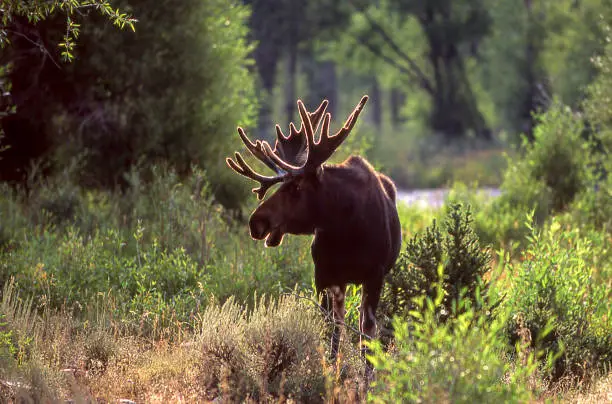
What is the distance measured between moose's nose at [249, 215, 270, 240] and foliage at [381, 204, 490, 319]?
200 cm

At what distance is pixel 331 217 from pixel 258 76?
810 inches

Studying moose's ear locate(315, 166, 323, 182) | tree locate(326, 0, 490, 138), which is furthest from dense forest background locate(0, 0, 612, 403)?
tree locate(326, 0, 490, 138)

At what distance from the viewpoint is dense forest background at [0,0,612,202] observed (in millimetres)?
13641

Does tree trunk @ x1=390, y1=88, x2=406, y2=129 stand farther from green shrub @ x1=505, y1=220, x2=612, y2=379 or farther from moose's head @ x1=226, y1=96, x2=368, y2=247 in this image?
moose's head @ x1=226, y1=96, x2=368, y2=247

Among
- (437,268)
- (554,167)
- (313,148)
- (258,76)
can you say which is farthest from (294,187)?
(258,76)

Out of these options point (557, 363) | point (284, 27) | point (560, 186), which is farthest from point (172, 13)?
point (284, 27)

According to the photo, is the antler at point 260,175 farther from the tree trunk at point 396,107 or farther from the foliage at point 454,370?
the tree trunk at point 396,107

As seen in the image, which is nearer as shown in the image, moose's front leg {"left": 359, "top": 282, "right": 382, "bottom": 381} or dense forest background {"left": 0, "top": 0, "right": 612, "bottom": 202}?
moose's front leg {"left": 359, "top": 282, "right": 382, "bottom": 381}

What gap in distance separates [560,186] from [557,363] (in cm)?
857

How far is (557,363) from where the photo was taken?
7961mm

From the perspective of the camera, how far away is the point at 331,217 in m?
6.76

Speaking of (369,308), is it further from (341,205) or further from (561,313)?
(561,313)

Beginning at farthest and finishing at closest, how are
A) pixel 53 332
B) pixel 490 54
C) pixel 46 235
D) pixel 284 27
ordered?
pixel 490 54
pixel 284 27
pixel 46 235
pixel 53 332

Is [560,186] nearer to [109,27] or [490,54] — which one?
[109,27]
